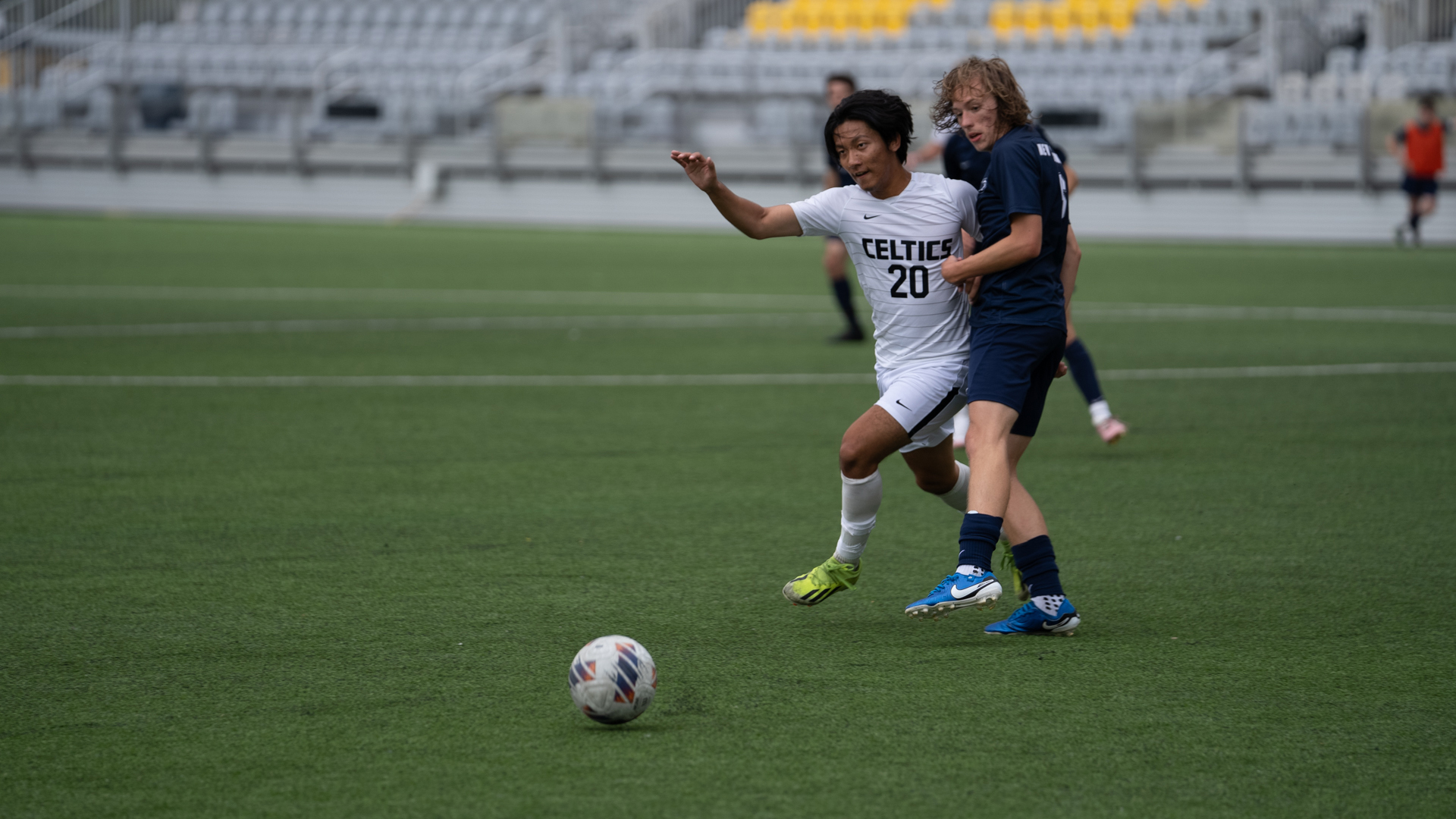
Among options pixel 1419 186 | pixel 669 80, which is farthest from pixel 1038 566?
pixel 669 80

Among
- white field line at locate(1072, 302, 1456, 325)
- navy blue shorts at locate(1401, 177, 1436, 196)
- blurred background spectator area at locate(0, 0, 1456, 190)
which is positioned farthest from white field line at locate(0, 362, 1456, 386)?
blurred background spectator area at locate(0, 0, 1456, 190)

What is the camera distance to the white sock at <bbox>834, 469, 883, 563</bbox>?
502cm

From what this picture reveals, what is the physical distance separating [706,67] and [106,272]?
1650cm

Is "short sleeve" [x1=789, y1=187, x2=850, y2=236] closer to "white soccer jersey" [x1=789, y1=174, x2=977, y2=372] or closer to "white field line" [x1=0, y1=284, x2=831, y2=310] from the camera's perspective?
"white soccer jersey" [x1=789, y1=174, x2=977, y2=372]

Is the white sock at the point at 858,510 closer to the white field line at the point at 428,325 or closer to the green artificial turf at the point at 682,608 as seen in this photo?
the green artificial turf at the point at 682,608

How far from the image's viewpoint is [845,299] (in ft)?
43.1

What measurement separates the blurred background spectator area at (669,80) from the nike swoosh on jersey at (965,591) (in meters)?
24.7

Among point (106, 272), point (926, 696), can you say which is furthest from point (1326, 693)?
point (106, 272)

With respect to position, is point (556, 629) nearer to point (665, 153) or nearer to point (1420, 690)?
point (1420, 690)

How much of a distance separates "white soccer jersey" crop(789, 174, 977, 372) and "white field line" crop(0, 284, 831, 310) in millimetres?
11239

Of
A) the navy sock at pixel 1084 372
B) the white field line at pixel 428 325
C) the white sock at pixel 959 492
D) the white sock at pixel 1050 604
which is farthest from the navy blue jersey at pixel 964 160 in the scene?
the white field line at pixel 428 325

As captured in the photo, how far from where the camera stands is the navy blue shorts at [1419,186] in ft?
79.4

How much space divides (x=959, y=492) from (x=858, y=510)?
565mm

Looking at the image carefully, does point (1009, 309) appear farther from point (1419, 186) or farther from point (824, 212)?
point (1419, 186)
